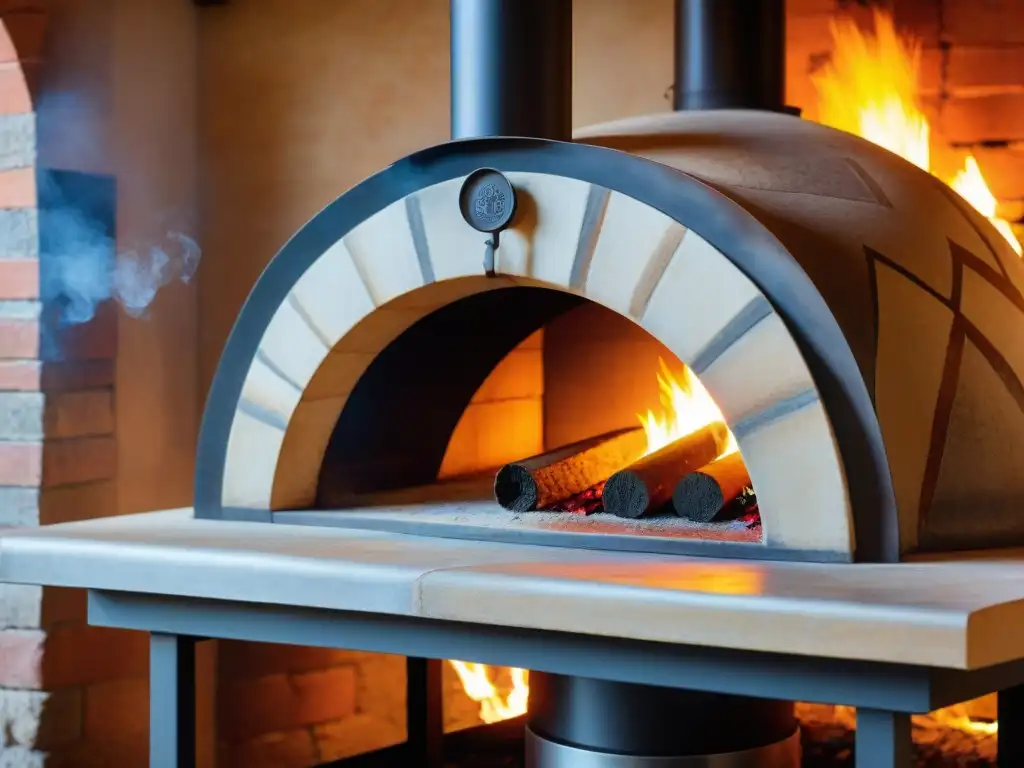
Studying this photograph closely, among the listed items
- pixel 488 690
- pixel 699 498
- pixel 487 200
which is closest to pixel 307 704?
pixel 488 690

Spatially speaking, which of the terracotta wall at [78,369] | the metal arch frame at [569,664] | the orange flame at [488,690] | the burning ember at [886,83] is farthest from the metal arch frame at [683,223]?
the orange flame at [488,690]

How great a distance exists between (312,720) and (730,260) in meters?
1.48

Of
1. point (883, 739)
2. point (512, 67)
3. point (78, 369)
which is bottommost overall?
point (883, 739)

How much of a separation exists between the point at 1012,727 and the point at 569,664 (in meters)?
0.76

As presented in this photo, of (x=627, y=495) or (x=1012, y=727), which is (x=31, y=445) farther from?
(x=1012, y=727)

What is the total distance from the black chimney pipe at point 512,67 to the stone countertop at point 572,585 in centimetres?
54

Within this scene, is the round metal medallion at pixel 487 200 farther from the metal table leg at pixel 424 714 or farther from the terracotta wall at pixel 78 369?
the terracotta wall at pixel 78 369

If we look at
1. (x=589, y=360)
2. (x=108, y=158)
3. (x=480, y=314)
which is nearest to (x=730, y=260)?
(x=480, y=314)

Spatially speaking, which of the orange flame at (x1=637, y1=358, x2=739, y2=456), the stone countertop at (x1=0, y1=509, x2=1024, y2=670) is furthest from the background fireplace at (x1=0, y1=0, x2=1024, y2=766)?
the stone countertop at (x1=0, y1=509, x2=1024, y2=670)

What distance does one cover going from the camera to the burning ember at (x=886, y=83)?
2287 millimetres

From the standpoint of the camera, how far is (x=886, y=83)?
230cm

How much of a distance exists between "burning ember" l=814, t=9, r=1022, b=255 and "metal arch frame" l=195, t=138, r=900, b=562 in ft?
2.38

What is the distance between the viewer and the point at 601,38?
248 cm

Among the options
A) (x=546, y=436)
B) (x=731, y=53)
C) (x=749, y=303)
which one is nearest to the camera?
(x=749, y=303)
